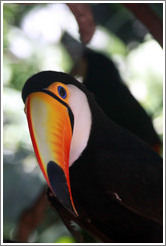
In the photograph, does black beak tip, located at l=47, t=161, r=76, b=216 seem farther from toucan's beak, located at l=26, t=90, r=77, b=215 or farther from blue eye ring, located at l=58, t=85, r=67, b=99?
blue eye ring, located at l=58, t=85, r=67, b=99

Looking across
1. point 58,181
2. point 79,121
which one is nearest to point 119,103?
point 79,121

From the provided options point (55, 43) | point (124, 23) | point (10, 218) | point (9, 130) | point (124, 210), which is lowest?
point (10, 218)

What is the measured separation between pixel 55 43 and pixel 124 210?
390 mm

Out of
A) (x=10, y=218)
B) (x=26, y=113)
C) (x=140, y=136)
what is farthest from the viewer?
(x=10, y=218)

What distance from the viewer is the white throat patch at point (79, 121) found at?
28.3 inches

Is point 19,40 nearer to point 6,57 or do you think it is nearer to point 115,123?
point 6,57

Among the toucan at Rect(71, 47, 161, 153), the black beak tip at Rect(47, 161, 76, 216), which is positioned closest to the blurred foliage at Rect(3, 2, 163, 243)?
the toucan at Rect(71, 47, 161, 153)

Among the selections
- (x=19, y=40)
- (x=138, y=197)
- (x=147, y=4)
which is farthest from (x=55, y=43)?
(x=138, y=197)

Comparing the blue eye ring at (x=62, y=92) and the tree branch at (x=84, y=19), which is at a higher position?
the tree branch at (x=84, y=19)

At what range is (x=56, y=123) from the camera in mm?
701

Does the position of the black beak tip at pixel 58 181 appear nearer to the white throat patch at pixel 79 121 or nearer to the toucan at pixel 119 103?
the white throat patch at pixel 79 121

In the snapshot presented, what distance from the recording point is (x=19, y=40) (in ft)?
2.94

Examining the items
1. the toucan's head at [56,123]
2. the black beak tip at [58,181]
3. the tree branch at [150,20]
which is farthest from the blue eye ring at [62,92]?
the tree branch at [150,20]

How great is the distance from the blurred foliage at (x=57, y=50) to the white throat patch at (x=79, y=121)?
8cm
